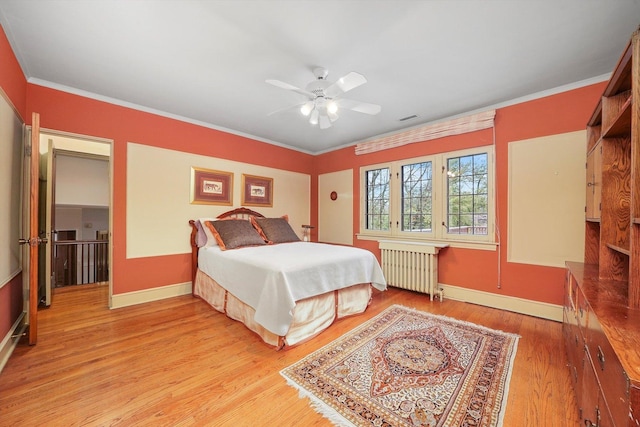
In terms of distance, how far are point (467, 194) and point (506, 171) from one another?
503mm

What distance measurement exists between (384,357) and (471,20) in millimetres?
2569

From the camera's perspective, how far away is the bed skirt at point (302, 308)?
2254 millimetres

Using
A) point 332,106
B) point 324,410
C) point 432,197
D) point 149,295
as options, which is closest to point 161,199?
point 149,295

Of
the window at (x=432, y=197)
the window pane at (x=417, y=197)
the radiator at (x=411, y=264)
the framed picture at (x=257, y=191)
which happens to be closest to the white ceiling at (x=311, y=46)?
the window at (x=432, y=197)

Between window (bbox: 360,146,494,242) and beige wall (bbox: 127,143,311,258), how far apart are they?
2.39 metres

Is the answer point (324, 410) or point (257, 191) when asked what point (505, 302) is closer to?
point (324, 410)

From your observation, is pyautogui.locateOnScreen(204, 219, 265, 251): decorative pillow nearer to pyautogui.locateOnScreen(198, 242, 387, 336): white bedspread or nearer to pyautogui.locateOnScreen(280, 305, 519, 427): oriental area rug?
pyautogui.locateOnScreen(198, 242, 387, 336): white bedspread

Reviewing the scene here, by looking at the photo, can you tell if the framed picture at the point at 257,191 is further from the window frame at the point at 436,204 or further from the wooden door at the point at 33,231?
the wooden door at the point at 33,231

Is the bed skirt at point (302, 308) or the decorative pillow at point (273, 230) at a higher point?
the decorative pillow at point (273, 230)

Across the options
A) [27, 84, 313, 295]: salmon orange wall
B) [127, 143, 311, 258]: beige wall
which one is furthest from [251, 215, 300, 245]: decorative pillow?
[27, 84, 313, 295]: salmon orange wall

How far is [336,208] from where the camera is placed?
498 centimetres

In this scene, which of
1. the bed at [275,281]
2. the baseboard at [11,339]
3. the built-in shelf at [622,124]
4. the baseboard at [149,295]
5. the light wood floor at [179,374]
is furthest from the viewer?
the baseboard at [149,295]

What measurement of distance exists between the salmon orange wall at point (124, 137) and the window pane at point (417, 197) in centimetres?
286

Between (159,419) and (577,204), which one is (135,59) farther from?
(577,204)
